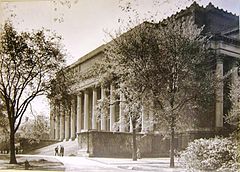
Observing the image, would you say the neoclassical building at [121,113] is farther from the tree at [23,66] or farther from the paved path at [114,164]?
the tree at [23,66]

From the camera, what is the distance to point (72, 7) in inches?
129

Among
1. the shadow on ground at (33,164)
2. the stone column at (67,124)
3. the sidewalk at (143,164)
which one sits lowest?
the shadow on ground at (33,164)

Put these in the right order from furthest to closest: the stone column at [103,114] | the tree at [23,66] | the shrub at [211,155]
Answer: the tree at [23,66] < the stone column at [103,114] < the shrub at [211,155]

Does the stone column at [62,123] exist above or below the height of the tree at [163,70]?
below

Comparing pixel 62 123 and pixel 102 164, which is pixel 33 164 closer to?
pixel 62 123

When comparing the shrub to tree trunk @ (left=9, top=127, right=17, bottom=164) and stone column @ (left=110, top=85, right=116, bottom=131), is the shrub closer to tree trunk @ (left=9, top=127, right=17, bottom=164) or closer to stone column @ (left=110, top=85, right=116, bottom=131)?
stone column @ (left=110, top=85, right=116, bottom=131)

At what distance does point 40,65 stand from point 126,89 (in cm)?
72

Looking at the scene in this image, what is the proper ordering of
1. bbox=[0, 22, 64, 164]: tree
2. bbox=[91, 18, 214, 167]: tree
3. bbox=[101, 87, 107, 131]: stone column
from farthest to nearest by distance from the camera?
bbox=[0, 22, 64, 164]: tree → bbox=[101, 87, 107, 131]: stone column → bbox=[91, 18, 214, 167]: tree

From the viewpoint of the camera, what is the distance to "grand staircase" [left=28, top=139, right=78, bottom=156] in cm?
319

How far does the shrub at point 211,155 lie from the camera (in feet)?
8.66

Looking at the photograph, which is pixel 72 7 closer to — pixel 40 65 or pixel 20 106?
pixel 40 65

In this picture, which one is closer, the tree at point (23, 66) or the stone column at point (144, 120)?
the stone column at point (144, 120)

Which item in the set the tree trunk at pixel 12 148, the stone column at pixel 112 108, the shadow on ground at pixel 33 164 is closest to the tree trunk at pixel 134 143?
the stone column at pixel 112 108

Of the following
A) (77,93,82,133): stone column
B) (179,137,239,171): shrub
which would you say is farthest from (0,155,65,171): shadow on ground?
(179,137,239,171): shrub
